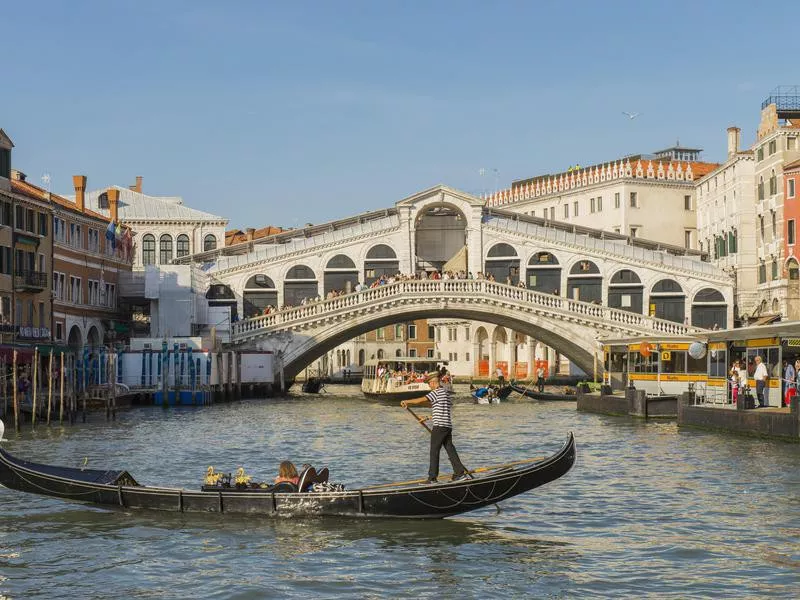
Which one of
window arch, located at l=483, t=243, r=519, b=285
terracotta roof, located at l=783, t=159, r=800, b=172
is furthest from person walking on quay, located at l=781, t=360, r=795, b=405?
window arch, located at l=483, t=243, r=519, b=285

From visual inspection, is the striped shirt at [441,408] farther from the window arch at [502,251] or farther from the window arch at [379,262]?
the window arch at [502,251]

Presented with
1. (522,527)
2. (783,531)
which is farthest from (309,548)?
(783,531)

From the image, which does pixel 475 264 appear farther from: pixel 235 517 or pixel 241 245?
pixel 235 517

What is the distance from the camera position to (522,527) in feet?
47.7

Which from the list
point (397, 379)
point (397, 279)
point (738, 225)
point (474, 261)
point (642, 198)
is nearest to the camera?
point (397, 379)

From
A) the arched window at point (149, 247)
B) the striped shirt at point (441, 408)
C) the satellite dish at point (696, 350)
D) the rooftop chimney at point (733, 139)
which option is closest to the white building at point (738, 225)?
the rooftop chimney at point (733, 139)

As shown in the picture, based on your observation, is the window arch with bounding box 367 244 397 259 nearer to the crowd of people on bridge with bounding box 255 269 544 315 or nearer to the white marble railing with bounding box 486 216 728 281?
the crowd of people on bridge with bounding box 255 269 544 315

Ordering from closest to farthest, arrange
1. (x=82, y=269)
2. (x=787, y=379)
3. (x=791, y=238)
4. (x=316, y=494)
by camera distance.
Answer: (x=316, y=494), (x=787, y=379), (x=791, y=238), (x=82, y=269)

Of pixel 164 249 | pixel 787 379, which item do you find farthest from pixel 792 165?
pixel 164 249

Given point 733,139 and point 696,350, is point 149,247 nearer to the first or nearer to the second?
point 733,139

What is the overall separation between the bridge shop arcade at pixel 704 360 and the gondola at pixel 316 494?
1182 cm

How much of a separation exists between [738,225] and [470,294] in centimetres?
1012

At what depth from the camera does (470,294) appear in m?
43.7

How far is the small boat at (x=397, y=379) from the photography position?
134ft
